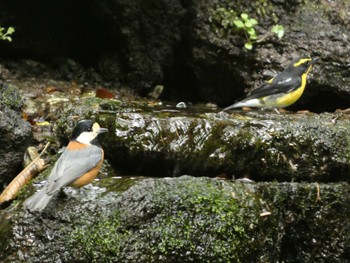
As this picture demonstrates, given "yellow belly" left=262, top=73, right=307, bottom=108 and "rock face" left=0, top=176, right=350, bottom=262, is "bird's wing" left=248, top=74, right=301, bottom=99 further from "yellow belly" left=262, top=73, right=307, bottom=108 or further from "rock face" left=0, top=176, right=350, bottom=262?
"rock face" left=0, top=176, right=350, bottom=262

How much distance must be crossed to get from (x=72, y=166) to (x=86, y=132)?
561mm

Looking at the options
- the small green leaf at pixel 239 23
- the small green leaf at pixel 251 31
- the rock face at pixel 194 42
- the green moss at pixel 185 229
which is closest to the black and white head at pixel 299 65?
the rock face at pixel 194 42

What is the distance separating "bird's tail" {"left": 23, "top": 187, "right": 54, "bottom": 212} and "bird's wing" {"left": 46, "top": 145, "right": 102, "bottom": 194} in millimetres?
53

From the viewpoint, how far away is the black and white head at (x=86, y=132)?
6188mm

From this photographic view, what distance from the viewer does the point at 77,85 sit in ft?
32.2

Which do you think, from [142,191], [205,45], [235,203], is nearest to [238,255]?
[235,203]

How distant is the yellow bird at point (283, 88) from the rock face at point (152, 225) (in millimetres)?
2946

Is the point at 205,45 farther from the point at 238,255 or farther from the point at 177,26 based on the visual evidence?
the point at 238,255

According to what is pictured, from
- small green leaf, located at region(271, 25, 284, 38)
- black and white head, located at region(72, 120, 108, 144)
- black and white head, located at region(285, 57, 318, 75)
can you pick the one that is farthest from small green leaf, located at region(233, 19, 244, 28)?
black and white head, located at region(72, 120, 108, 144)

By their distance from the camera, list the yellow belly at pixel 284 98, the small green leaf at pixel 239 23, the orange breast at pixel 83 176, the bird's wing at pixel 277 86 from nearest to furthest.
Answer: the orange breast at pixel 83 176 < the bird's wing at pixel 277 86 < the yellow belly at pixel 284 98 < the small green leaf at pixel 239 23

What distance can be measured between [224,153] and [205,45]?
11.3 ft

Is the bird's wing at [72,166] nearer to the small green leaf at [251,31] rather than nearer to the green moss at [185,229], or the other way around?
the green moss at [185,229]

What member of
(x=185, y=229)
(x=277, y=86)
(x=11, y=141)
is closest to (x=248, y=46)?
(x=277, y=86)

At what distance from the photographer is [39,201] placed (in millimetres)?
5438
